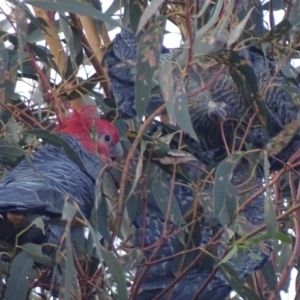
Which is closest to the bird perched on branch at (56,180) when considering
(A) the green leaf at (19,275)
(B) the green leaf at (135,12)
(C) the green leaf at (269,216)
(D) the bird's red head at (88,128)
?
(D) the bird's red head at (88,128)

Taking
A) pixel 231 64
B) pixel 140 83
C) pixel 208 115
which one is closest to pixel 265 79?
pixel 208 115

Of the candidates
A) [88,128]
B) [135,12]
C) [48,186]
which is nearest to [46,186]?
[48,186]

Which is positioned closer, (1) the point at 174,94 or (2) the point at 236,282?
(1) the point at 174,94

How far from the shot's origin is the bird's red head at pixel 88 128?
6.02ft

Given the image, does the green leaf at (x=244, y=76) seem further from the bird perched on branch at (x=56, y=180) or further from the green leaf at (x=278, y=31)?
the bird perched on branch at (x=56, y=180)

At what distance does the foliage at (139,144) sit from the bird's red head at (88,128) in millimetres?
50

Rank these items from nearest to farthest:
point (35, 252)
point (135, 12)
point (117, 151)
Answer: point (35, 252), point (135, 12), point (117, 151)

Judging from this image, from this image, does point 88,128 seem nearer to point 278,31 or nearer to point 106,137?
point 106,137

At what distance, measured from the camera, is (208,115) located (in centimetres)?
163

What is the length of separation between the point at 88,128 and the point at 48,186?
25cm

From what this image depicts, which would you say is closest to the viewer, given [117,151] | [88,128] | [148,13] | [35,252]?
[148,13]

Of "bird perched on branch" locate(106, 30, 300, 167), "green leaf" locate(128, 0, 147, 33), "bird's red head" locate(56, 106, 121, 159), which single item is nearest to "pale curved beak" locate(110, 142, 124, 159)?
"bird's red head" locate(56, 106, 121, 159)

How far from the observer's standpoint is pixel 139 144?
1.38m

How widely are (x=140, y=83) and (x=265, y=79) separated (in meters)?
0.45
